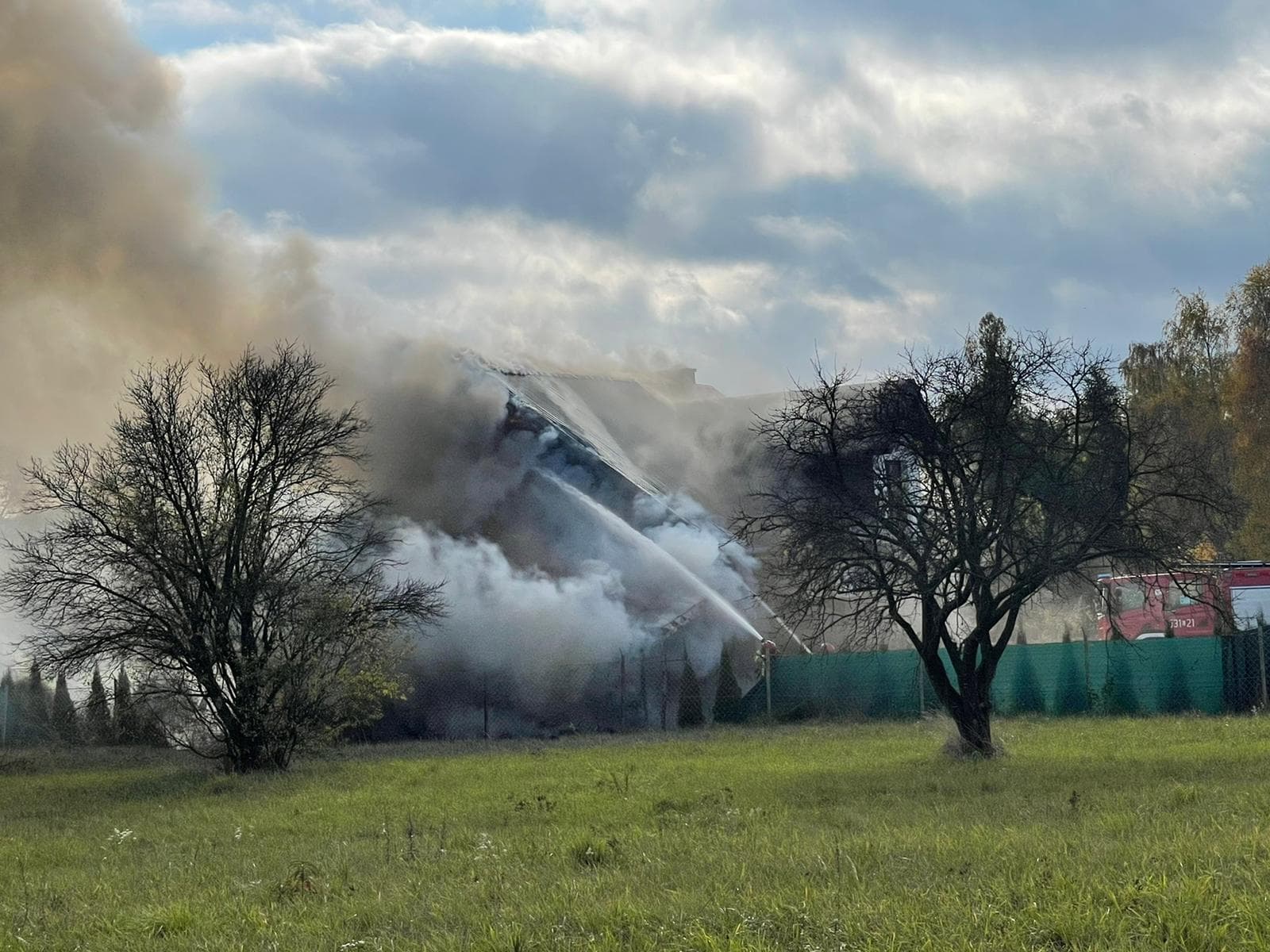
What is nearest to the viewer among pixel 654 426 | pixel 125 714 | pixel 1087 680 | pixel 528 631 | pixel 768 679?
pixel 125 714

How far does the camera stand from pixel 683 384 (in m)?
48.7

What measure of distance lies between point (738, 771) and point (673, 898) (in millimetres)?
10047

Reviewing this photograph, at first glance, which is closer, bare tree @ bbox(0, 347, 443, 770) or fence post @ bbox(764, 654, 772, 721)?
bare tree @ bbox(0, 347, 443, 770)

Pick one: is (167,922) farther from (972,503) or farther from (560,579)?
(560,579)

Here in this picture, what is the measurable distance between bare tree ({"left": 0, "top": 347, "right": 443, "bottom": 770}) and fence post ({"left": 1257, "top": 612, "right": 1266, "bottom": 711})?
50.3ft

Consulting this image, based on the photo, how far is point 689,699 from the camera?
30969mm

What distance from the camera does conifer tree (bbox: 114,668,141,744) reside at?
77.9ft

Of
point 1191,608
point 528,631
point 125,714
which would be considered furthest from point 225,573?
point 1191,608

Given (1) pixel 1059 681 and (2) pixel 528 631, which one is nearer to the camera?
(1) pixel 1059 681

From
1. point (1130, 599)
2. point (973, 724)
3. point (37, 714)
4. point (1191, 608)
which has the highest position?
point (1130, 599)

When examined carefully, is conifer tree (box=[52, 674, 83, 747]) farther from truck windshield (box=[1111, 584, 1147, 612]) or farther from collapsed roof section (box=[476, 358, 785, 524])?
truck windshield (box=[1111, 584, 1147, 612])

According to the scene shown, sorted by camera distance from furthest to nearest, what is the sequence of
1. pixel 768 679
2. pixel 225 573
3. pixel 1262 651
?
pixel 768 679 → pixel 1262 651 → pixel 225 573

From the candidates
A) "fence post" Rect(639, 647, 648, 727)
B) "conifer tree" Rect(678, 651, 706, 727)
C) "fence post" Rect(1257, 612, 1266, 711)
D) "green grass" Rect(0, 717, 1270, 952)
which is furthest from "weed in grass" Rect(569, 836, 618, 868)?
"fence post" Rect(639, 647, 648, 727)

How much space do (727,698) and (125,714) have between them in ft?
41.7
